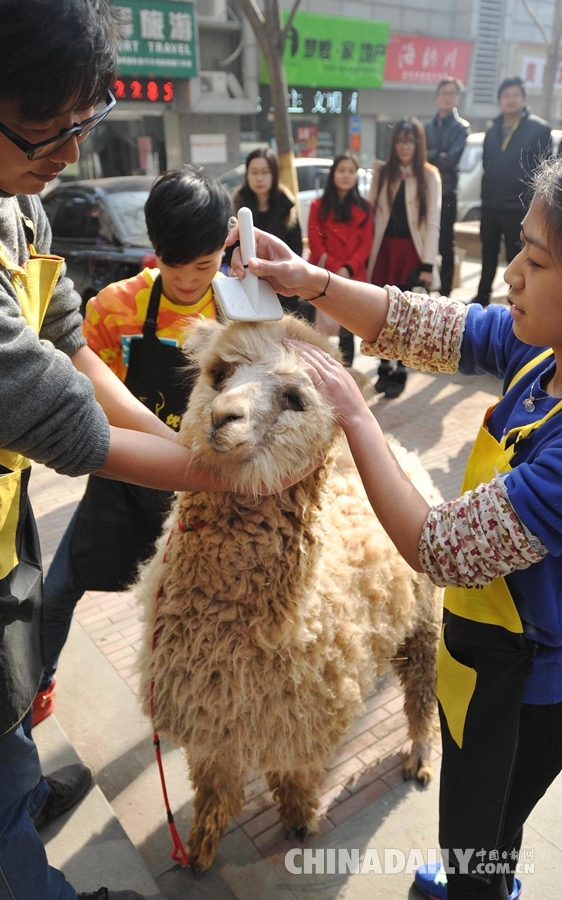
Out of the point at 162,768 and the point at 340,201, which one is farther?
the point at 340,201

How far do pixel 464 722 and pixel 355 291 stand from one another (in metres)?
1.21

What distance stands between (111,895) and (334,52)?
24.5m

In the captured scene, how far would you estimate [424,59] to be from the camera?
2483cm

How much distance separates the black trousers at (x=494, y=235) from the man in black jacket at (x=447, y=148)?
415 millimetres

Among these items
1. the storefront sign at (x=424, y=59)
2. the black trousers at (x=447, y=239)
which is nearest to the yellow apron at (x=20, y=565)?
the black trousers at (x=447, y=239)

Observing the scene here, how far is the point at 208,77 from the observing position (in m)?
18.6

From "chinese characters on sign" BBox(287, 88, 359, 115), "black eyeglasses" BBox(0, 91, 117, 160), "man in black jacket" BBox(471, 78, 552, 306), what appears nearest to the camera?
"black eyeglasses" BBox(0, 91, 117, 160)

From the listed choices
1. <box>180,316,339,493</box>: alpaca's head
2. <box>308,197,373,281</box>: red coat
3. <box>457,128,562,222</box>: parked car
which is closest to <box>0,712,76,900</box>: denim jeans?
<box>180,316,339,493</box>: alpaca's head

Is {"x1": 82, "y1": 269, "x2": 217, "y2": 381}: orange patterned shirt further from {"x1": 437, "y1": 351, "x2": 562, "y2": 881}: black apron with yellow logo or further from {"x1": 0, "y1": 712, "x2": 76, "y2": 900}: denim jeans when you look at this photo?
{"x1": 0, "y1": 712, "x2": 76, "y2": 900}: denim jeans

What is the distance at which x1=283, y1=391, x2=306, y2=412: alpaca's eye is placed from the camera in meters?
1.70

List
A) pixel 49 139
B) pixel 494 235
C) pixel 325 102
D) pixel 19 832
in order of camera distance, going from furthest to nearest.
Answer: pixel 325 102 < pixel 494 235 < pixel 19 832 < pixel 49 139

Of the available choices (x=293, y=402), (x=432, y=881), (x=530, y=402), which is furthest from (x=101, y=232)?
(x=432, y=881)

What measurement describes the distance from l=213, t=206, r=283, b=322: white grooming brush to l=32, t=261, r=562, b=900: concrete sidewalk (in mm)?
1819

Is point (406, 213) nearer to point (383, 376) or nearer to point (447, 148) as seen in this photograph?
point (383, 376)
